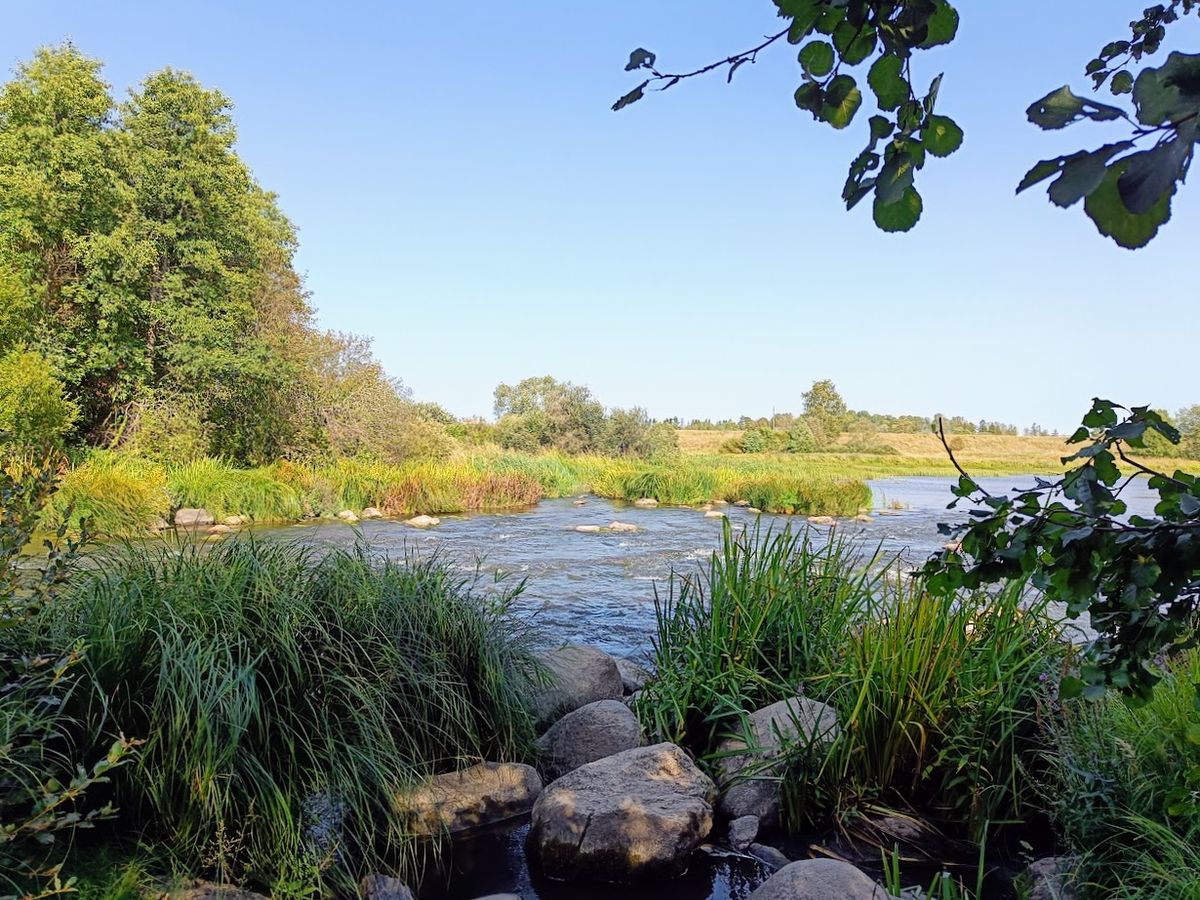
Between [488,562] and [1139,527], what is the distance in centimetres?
1078

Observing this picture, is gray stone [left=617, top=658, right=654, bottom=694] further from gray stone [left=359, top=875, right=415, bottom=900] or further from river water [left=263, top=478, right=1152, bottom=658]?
gray stone [left=359, top=875, right=415, bottom=900]

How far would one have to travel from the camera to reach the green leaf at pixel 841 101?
1.06 m

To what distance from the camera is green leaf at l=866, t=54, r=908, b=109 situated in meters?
0.93

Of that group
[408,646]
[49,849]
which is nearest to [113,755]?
[49,849]

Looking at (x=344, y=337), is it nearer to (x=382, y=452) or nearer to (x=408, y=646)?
(x=382, y=452)

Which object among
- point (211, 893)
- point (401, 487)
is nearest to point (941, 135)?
point (211, 893)

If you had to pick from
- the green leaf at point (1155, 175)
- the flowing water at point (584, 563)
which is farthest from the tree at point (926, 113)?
the flowing water at point (584, 563)

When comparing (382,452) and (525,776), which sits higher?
(382,452)

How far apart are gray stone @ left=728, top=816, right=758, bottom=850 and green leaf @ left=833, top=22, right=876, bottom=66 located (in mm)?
3620

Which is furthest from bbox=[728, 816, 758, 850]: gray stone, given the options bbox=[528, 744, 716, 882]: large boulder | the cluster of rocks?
bbox=[528, 744, 716, 882]: large boulder

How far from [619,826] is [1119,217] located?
3.46m

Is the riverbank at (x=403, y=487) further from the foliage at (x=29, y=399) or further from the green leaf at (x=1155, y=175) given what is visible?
the green leaf at (x=1155, y=175)

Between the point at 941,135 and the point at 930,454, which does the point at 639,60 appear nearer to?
the point at 941,135

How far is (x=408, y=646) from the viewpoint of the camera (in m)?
3.92
